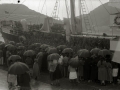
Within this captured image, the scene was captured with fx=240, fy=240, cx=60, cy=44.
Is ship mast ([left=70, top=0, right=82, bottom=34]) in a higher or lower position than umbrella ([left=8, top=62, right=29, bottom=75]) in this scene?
higher

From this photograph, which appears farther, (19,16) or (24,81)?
(19,16)

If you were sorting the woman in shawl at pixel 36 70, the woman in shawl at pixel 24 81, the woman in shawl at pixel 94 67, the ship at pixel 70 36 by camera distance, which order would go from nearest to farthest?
the woman in shawl at pixel 24 81
the woman in shawl at pixel 94 67
the woman in shawl at pixel 36 70
the ship at pixel 70 36

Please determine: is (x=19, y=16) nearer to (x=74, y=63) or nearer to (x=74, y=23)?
(x=74, y=23)

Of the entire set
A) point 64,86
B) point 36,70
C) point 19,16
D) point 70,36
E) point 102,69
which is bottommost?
point 64,86

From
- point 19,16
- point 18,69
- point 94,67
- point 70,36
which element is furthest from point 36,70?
point 19,16

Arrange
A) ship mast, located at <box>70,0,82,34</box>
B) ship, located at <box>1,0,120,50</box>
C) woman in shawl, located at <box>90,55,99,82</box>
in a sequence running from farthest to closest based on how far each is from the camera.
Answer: ship mast, located at <box>70,0,82,34</box> → ship, located at <box>1,0,120,50</box> → woman in shawl, located at <box>90,55,99,82</box>

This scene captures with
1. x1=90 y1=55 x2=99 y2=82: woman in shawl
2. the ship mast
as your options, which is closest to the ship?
the ship mast

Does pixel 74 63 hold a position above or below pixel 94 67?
above

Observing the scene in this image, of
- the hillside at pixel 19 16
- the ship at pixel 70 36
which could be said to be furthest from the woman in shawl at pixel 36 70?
the hillside at pixel 19 16

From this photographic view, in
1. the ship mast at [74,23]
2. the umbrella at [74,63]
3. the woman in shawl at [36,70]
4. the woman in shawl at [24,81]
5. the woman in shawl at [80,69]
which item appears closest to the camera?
the woman in shawl at [24,81]

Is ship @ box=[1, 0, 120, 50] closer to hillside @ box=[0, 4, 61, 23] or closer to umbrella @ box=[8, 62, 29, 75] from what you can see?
hillside @ box=[0, 4, 61, 23]

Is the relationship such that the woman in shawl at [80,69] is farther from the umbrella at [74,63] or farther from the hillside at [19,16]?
the hillside at [19,16]

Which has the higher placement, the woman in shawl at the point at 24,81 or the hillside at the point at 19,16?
the hillside at the point at 19,16

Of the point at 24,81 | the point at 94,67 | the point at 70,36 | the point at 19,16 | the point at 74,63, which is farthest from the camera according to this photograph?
the point at 19,16
